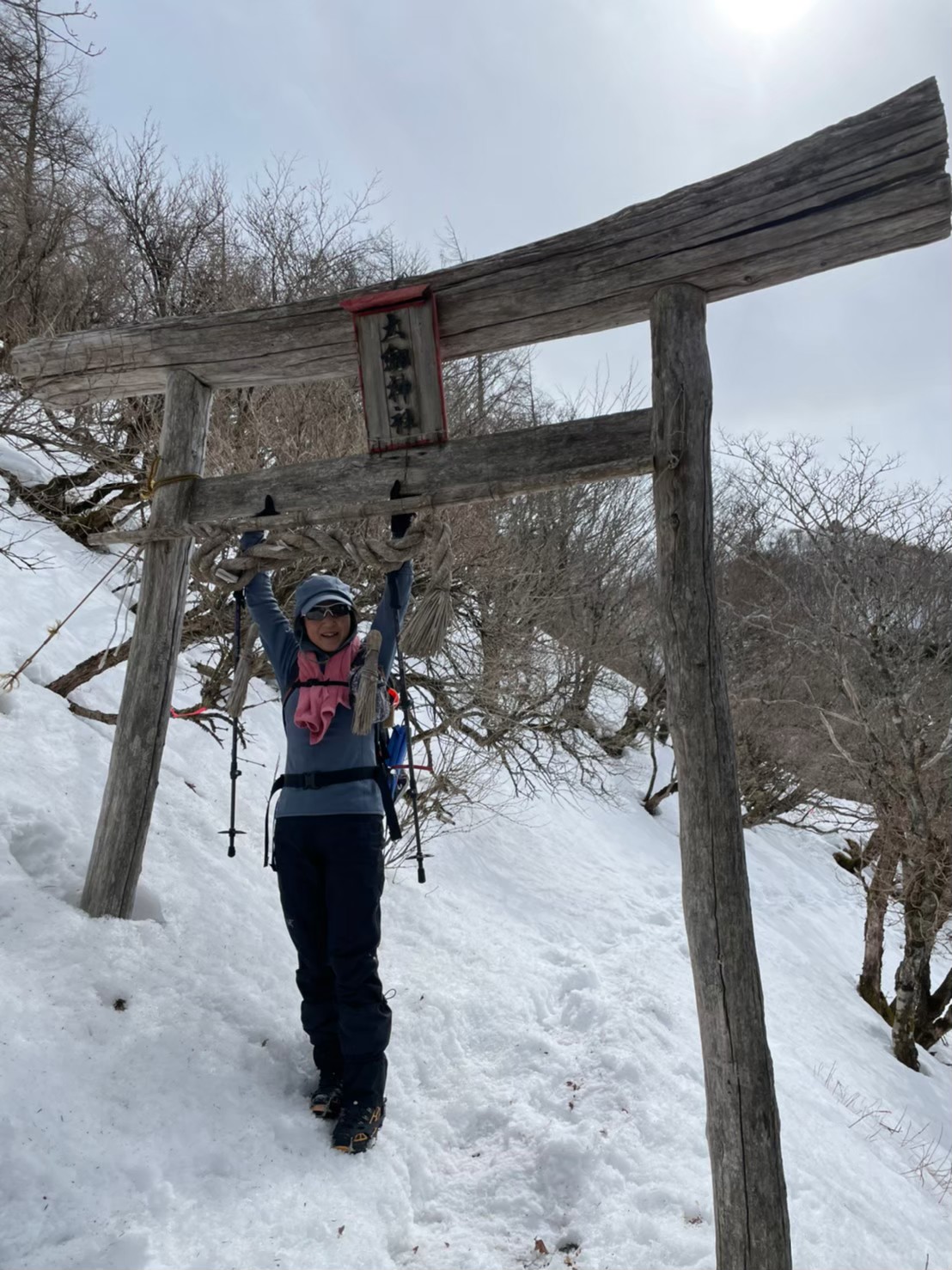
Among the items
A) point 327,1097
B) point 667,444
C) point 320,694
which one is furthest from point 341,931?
point 667,444

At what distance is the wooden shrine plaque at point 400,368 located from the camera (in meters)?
2.94

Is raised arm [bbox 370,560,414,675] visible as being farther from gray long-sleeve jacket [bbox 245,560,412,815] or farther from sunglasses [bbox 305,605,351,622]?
sunglasses [bbox 305,605,351,622]

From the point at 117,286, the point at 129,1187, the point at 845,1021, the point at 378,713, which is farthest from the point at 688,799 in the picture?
the point at 117,286

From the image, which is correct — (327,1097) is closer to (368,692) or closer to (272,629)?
(368,692)

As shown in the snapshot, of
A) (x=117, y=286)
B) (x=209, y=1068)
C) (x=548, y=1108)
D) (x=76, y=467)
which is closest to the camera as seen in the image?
(x=209, y=1068)

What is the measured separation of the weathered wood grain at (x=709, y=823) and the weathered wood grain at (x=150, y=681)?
2.03 metres

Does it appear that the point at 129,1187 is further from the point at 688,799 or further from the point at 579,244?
the point at 579,244

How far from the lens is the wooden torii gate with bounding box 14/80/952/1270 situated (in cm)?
230

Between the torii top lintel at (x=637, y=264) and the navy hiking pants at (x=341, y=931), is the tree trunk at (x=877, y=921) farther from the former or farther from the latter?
the torii top lintel at (x=637, y=264)

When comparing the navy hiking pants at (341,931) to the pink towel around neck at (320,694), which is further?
the pink towel around neck at (320,694)

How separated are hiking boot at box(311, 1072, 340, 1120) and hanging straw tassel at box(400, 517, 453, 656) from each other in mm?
1594

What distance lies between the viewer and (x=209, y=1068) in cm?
271

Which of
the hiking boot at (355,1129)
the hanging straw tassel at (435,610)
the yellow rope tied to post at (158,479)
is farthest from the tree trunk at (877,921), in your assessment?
the yellow rope tied to post at (158,479)

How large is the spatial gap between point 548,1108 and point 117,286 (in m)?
9.70
